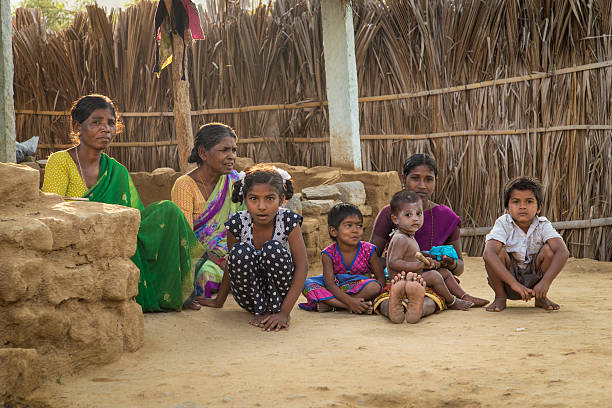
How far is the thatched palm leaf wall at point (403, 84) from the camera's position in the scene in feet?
21.5

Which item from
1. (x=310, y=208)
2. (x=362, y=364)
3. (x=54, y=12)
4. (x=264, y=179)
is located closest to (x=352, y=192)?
(x=310, y=208)

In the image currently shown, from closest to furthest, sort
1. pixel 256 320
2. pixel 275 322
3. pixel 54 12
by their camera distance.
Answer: pixel 275 322 → pixel 256 320 → pixel 54 12

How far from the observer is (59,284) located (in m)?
2.65

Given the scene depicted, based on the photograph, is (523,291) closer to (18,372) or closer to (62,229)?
(62,229)

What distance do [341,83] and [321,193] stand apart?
5.27ft

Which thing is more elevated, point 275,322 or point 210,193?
point 210,193

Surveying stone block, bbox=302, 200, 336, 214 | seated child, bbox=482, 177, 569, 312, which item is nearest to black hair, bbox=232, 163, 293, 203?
seated child, bbox=482, 177, 569, 312

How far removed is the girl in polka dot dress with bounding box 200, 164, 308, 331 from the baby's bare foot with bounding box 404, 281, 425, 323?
597 millimetres

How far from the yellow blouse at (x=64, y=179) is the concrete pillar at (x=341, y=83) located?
13.1ft

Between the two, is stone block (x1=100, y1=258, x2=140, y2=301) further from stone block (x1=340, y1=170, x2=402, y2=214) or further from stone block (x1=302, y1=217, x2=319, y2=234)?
stone block (x1=340, y1=170, x2=402, y2=214)

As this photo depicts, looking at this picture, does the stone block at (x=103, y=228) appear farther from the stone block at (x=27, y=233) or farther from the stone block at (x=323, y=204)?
the stone block at (x=323, y=204)

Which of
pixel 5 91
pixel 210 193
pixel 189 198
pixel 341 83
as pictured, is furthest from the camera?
pixel 341 83

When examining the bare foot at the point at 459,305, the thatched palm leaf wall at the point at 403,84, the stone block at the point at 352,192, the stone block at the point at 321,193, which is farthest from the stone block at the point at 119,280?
the thatched palm leaf wall at the point at 403,84

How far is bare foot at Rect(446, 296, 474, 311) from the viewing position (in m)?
4.00
